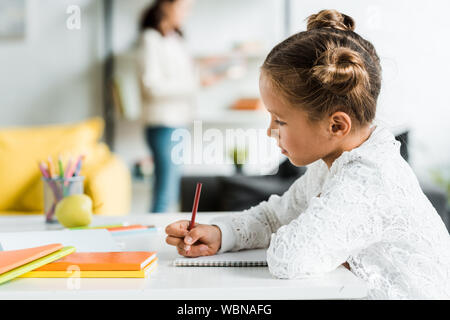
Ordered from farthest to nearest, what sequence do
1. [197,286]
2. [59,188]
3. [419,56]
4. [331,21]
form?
1. [419,56]
2. [59,188]
3. [331,21]
4. [197,286]

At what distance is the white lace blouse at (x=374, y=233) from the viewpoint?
0.67 meters

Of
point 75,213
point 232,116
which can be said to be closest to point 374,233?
point 75,213

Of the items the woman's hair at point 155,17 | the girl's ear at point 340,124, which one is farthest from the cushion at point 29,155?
the girl's ear at point 340,124

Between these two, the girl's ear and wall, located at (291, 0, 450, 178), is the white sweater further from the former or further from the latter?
the girl's ear

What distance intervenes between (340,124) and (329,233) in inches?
7.7

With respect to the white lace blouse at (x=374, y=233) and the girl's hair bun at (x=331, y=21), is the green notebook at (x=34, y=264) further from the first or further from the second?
the girl's hair bun at (x=331, y=21)

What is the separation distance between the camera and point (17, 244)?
31.5 inches

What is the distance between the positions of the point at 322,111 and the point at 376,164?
0.38 feet

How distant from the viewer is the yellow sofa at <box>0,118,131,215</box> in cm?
207

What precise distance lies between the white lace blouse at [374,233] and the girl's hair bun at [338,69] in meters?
0.09

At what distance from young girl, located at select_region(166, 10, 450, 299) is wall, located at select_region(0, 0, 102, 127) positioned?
9.26ft

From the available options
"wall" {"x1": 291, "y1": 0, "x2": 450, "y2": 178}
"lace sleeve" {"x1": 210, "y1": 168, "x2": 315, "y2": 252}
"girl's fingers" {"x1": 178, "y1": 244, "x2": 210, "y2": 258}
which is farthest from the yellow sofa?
"wall" {"x1": 291, "y1": 0, "x2": 450, "y2": 178}

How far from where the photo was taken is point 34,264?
0.67 m

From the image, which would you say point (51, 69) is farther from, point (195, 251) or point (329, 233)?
point (329, 233)
